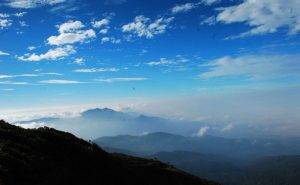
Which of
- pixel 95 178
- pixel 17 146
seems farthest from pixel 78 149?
pixel 17 146

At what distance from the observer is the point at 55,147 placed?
4259cm

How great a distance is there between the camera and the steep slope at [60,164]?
3105 cm

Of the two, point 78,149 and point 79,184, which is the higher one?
point 78,149

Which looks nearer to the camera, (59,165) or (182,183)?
(59,165)

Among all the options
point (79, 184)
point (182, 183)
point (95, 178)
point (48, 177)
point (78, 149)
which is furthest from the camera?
point (182, 183)

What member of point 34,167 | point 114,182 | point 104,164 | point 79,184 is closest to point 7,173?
point 34,167

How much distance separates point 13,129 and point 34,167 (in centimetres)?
1216

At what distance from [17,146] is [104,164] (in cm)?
1393

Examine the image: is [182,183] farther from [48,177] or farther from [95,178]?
[48,177]

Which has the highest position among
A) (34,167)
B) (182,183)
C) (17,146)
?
(17,146)

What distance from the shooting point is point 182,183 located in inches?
2172

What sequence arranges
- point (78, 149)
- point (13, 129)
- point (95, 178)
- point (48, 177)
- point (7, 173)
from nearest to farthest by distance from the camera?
point (7, 173) → point (48, 177) → point (95, 178) → point (13, 129) → point (78, 149)

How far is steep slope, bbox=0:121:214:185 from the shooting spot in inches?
1222

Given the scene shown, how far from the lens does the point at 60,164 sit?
1500 inches
